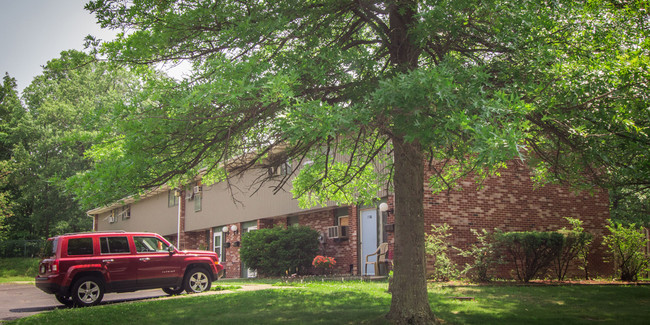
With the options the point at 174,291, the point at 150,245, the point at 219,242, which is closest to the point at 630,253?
the point at 174,291

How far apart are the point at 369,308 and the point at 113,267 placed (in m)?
6.54

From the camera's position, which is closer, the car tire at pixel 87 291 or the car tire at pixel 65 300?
the car tire at pixel 87 291

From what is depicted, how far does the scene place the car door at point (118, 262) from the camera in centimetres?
1298

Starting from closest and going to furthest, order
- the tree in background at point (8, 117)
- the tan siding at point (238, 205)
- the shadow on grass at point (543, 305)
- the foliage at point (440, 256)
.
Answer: the shadow on grass at point (543, 305)
the foliage at point (440, 256)
the tan siding at point (238, 205)
the tree in background at point (8, 117)

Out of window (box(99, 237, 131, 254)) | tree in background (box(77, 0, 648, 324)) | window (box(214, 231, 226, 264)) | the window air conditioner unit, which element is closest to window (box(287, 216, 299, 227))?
the window air conditioner unit

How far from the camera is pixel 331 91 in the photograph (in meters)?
9.00

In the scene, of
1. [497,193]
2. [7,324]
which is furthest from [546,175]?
[7,324]

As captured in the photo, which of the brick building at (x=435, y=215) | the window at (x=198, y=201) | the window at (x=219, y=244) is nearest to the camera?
the brick building at (x=435, y=215)

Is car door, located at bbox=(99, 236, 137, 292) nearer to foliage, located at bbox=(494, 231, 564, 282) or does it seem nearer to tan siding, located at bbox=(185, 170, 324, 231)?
tan siding, located at bbox=(185, 170, 324, 231)

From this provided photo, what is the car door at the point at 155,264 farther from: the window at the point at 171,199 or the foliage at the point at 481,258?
the window at the point at 171,199

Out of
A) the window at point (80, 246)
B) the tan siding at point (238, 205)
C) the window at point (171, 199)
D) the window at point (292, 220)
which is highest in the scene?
the window at point (171, 199)

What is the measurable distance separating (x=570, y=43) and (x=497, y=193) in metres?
8.28

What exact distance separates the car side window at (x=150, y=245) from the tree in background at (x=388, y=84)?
4.97 meters

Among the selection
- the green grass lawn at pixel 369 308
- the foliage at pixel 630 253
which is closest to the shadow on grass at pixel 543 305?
the green grass lawn at pixel 369 308
